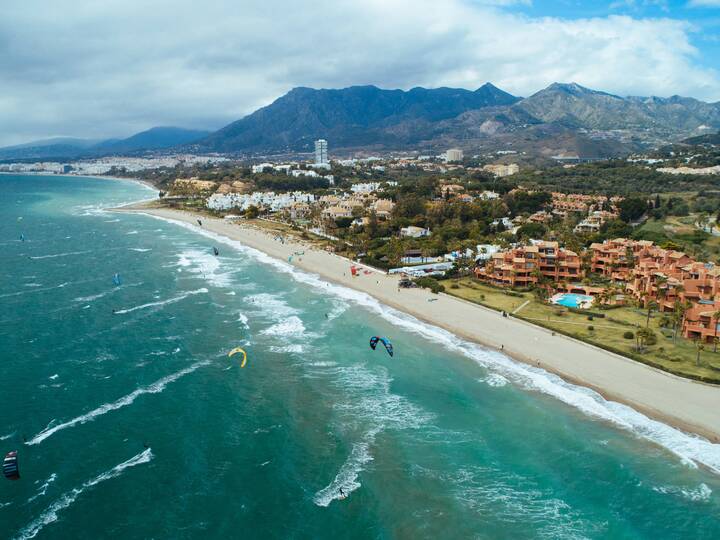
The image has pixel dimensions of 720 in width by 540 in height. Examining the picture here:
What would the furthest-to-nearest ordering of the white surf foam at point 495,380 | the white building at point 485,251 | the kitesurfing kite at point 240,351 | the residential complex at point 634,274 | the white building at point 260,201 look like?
the white building at point 260,201 → the white building at point 485,251 → the residential complex at point 634,274 → the kitesurfing kite at point 240,351 → the white surf foam at point 495,380

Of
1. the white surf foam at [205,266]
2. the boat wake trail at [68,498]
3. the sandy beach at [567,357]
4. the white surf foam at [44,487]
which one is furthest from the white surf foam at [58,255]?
the boat wake trail at [68,498]

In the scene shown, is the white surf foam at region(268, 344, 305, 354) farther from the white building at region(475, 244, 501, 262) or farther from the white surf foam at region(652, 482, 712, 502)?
the white building at region(475, 244, 501, 262)

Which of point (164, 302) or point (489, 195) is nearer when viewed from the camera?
point (164, 302)

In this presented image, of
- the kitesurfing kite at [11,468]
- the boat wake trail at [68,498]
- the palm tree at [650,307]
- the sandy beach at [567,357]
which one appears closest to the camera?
the boat wake trail at [68,498]

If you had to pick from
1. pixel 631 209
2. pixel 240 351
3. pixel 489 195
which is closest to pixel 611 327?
pixel 240 351

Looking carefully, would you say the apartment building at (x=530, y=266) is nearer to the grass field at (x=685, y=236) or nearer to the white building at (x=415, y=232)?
the grass field at (x=685, y=236)

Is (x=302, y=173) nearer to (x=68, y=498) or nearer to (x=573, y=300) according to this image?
(x=573, y=300)
